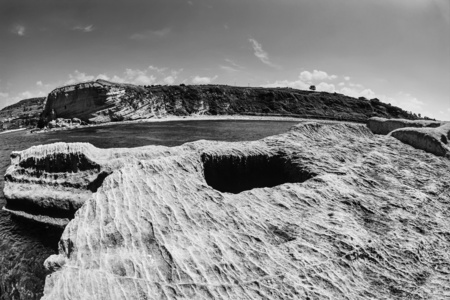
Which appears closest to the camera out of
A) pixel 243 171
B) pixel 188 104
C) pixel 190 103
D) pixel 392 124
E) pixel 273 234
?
pixel 273 234

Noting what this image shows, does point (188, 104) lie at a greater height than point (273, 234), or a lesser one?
greater

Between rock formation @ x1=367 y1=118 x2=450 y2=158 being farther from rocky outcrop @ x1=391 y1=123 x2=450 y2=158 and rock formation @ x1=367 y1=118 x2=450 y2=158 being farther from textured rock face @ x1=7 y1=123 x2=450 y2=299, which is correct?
textured rock face @ x1=7 y1=123 x2=450 y2=299

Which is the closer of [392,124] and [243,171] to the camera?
[243,171]

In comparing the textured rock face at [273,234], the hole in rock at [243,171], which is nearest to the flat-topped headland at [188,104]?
the hole in rock at [243,171]

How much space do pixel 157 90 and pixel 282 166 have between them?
3675 inches

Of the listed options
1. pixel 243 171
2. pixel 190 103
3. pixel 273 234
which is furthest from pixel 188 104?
pixel 273 234

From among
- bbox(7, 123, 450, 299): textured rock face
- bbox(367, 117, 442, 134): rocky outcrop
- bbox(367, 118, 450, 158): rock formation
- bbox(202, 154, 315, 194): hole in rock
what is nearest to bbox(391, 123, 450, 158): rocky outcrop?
bbox(367, 118, 450, 158): rock formation

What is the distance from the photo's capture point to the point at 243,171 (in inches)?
344

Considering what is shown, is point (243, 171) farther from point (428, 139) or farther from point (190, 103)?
point (190, 103)

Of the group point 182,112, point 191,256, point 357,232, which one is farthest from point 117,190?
point 182,112

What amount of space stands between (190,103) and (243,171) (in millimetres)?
92526

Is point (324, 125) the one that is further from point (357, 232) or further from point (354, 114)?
point (354, 114)

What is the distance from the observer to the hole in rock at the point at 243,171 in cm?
844

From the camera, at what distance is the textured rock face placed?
4383 millimetres
